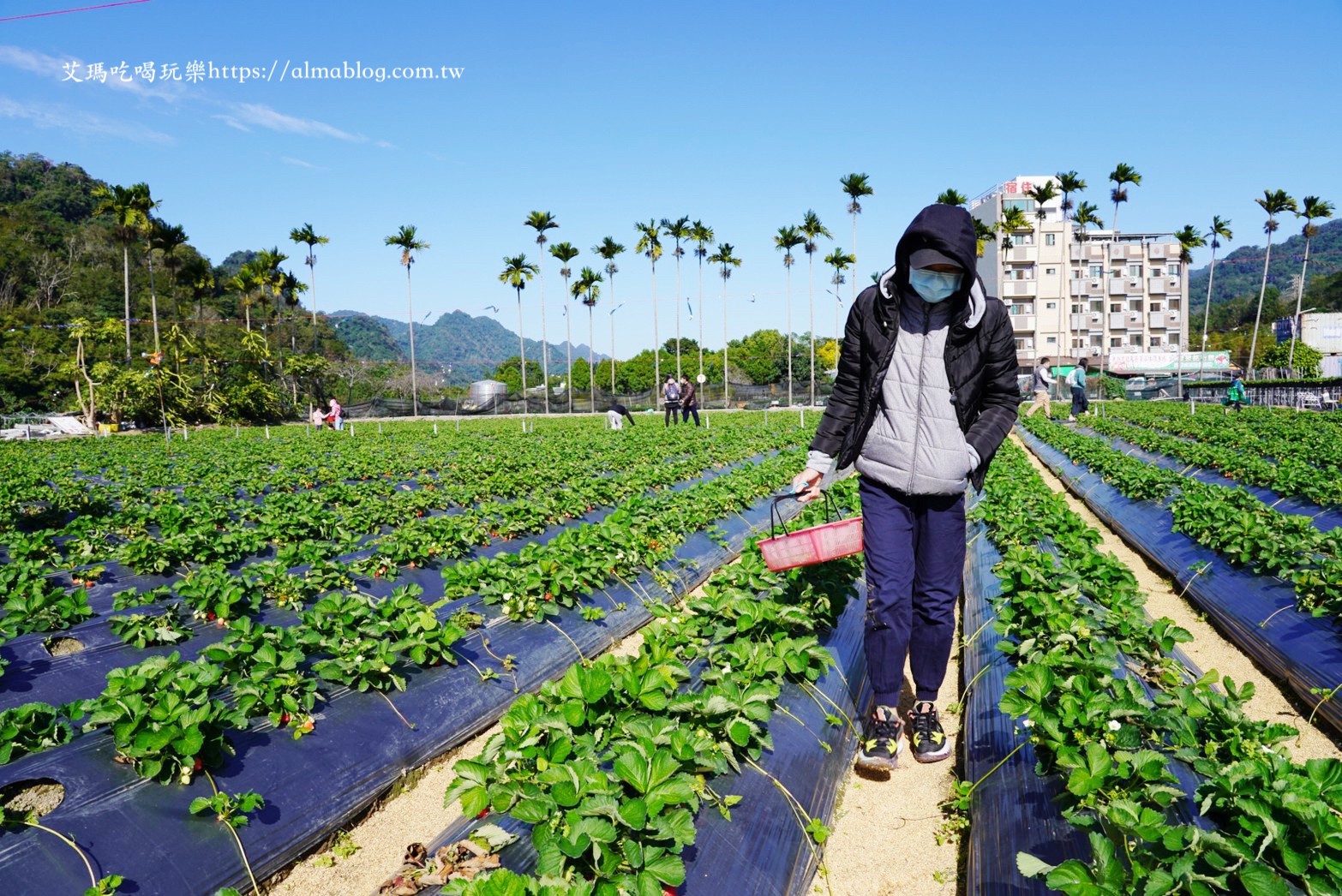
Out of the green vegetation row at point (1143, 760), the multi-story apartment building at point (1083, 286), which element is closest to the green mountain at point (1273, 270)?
the multi-story apartment building at point (1083, 286)

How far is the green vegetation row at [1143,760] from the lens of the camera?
5.72 ft

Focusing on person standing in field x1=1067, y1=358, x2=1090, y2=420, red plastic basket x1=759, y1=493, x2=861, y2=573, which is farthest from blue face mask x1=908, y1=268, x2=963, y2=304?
person standing in field x1=1067, y1=358, x2=1090, y2=420

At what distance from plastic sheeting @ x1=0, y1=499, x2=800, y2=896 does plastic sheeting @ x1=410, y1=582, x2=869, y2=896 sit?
41cm

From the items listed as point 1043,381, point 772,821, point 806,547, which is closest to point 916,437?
point 806,547

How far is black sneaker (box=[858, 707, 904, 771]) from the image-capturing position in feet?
10.3

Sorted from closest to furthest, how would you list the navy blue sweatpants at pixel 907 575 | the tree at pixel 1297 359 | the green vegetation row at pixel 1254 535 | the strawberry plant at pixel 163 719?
the strawberry plant at pixel 163 719 < the navy blue sweatpants at pixel 907 575 < the green vegetation row at pixel 1254 535 < the tree at pixel 1297 359

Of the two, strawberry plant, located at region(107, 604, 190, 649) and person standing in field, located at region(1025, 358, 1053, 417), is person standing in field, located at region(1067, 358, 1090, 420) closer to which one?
person standing in field, located at region(1025, 358, 1053, 417)

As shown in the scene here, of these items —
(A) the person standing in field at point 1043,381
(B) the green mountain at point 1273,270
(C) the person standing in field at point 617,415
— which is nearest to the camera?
(A) the person standing in field at point 1043,381

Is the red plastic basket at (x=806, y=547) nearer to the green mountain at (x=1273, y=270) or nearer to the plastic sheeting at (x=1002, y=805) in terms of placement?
the plastic sheeting at (x=1002, y=805)

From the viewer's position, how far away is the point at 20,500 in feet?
29.0

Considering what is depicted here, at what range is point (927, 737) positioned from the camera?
3234 millimetres

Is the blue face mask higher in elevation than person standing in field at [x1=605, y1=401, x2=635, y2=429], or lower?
higher

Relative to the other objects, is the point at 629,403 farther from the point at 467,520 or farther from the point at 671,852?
the point at 671,852

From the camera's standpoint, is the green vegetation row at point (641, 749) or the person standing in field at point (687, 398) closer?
the green vegetation row at point (641, 749)
